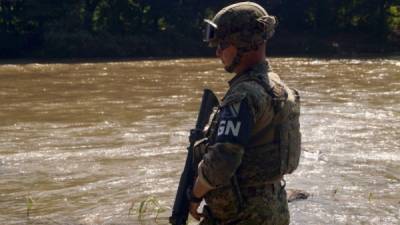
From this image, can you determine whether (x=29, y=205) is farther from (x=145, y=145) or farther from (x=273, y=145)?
(x=273, y=145)

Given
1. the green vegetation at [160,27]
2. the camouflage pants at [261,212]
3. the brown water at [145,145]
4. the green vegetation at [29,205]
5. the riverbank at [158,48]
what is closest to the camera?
the camouflage pants at [261,212]

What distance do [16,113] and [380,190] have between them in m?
8.90

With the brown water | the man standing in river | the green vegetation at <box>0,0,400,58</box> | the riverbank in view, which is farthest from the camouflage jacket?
the green vegetation at <box>0,0,400,58</box>

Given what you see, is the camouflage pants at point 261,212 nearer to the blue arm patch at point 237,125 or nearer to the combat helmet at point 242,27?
the blue arm patch at point 237,125

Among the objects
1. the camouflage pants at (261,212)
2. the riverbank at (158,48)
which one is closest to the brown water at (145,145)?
the camouflage pants at (261,212)

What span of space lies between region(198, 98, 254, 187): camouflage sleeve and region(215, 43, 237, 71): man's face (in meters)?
0.24

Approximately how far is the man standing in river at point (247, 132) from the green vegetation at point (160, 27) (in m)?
29.0

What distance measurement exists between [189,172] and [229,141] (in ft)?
1.52

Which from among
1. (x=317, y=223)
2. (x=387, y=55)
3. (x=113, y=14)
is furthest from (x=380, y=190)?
(x=113, y=14)

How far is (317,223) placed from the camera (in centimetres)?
699

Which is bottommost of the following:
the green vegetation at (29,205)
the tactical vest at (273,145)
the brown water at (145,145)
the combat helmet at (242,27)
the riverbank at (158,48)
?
the riverbank at (158,48)

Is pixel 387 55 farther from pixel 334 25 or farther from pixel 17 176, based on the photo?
pixel 17 176

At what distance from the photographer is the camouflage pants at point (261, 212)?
3.44 metres

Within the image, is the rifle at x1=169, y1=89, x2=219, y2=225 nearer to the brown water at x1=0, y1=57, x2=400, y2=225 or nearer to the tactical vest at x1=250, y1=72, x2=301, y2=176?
the tactical vest at x1=250, y1=72, x2=301, y2=176
